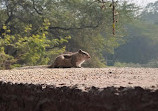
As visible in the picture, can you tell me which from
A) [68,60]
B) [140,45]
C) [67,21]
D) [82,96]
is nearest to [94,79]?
[82,96]

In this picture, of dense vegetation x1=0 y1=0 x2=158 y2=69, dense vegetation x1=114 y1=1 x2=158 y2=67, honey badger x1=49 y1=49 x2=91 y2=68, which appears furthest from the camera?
dense vegetation x1=114 y1=1 x2=158 y2=67

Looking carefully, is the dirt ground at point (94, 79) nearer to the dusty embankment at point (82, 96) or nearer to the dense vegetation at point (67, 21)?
the dusty embankment at point (82, 96)

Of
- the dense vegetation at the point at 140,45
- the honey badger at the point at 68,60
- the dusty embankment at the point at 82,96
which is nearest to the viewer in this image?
the dusty embankment at the point at 82,96

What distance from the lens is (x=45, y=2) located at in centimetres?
641

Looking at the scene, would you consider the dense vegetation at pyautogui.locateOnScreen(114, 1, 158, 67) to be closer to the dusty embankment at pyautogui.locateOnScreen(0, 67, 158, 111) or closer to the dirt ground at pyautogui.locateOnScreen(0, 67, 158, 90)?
the dirt ground at pyautogui.locateOnScreen(0, 67, 158, 90)

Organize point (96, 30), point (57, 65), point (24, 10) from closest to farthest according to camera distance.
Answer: point (57, 65), point (24, 10), point (96, 30)

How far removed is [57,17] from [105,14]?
1.05 meters

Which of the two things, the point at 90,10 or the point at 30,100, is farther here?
the point at 90,10

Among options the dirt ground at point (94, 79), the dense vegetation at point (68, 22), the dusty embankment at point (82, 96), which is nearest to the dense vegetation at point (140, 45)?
the dense vegetation at point (68, 22)

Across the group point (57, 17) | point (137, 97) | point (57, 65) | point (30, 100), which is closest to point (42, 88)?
point (30, 100)

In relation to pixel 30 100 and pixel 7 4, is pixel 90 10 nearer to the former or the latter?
pixel 7 4

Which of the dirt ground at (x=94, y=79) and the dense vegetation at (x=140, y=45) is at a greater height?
the dirt ground at (x=94, y=79)

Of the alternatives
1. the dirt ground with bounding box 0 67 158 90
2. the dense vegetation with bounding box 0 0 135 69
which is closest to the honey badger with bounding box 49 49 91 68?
the dirt ground with bounding box 0 67 158 90

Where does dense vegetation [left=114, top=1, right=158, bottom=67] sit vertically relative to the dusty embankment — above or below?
below
